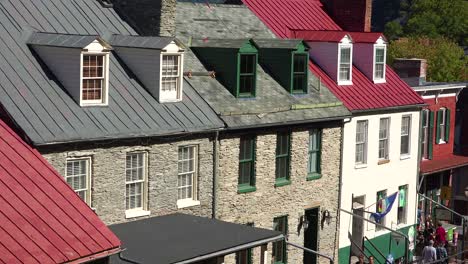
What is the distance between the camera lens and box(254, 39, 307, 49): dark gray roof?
33.0m

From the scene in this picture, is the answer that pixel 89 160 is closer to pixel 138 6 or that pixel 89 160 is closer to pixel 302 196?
pixel 138 6

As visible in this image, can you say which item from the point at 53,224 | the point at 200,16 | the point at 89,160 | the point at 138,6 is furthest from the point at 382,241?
the point at 53,224

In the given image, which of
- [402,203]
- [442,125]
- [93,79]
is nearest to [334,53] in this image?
[402,203]

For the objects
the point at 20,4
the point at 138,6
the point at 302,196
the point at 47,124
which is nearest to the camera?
the point at 47,124

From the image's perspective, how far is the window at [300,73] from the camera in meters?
33.4

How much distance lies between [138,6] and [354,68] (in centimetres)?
1106

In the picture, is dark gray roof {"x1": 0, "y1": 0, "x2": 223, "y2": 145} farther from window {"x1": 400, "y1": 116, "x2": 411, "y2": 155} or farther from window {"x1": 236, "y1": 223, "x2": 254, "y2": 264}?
window {"x1": 400, "y1": 116, "x2": 411, "y2": 155}

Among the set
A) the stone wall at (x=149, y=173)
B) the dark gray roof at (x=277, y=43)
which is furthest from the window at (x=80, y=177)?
the dark gray roof at (x=277, y=43)

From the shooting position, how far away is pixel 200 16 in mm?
34062

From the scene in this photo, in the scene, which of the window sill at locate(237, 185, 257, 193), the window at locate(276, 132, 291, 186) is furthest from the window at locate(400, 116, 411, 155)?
the window sill at locate(237, 185, 257, 193)

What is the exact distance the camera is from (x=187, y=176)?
2845cm

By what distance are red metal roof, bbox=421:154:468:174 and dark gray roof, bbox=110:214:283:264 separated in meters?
16.6

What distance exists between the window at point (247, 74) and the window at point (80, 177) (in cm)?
758

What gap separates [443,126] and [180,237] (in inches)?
889
